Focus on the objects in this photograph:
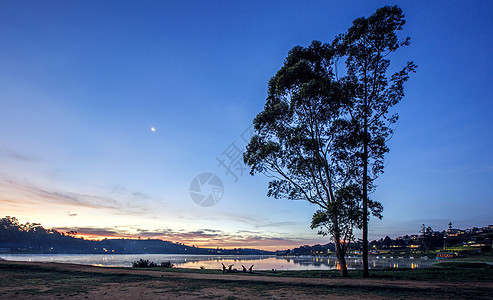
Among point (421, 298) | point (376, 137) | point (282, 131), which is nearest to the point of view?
point (421, 298)

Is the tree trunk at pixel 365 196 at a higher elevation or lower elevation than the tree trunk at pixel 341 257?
higher

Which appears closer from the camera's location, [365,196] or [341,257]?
[365,196]

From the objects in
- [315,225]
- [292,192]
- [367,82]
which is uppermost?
[367,82]

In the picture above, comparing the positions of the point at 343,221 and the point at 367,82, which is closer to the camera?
the point at 343,221

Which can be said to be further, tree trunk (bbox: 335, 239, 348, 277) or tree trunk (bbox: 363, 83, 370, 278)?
tree trunk (bbox: 335, 239, 348, 277)

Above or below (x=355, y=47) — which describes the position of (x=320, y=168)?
below

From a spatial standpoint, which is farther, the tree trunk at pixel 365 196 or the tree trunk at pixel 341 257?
Result: the tree trunk at pixel 341 257

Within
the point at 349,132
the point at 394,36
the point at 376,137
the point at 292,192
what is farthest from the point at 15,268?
the point at 394,36

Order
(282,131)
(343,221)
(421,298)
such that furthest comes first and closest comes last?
(282,131) → (343,221) → (421,298)

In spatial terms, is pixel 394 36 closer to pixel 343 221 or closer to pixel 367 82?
pixel 367 82

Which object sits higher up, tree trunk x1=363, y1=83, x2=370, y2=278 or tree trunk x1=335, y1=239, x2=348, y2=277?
tree trunk x1=363, y1=83, x2=370, y2=278

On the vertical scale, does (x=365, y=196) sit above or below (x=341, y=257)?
above

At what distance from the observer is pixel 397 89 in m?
23.7

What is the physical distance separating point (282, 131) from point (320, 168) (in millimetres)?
4898
